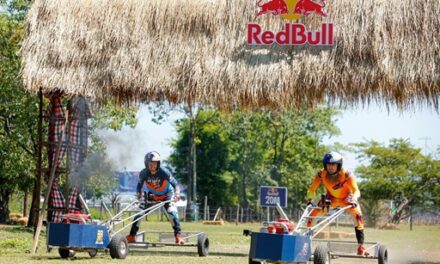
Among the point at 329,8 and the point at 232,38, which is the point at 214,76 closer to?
the point at 232,38

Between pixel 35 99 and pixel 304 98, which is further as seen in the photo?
pixel 35 99

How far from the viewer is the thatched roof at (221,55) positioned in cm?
1183

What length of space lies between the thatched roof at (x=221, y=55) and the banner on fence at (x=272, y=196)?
298cm

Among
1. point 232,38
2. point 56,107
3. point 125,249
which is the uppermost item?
point 232,38

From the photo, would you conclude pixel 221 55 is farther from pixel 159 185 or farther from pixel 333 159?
pixel 333 159

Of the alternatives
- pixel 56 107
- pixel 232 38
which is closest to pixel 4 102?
pixel 56 107

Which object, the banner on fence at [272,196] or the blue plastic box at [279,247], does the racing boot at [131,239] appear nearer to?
the banner on fence at [272,196]

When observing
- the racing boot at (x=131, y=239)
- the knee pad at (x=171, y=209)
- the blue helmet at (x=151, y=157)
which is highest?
the blue helmet at (x=151, y=157)

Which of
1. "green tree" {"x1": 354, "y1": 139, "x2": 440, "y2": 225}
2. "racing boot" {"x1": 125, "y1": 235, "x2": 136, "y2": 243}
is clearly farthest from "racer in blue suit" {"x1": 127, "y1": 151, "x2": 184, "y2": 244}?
"green tree" {"x1": 354, "y1": 139, "x2": 440, "y2": 225}

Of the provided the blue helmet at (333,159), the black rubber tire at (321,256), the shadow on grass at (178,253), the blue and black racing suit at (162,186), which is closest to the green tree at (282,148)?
the shadow on grass at (178,253)

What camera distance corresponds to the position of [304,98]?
481 inches

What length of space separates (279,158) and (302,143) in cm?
171

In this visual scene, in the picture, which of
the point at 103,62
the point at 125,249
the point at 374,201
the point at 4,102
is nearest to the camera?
the point at 125,249

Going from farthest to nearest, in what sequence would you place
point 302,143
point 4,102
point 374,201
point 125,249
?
1. point 302,143
2. point 374,201
3. point 4,102
4. point 125,249
